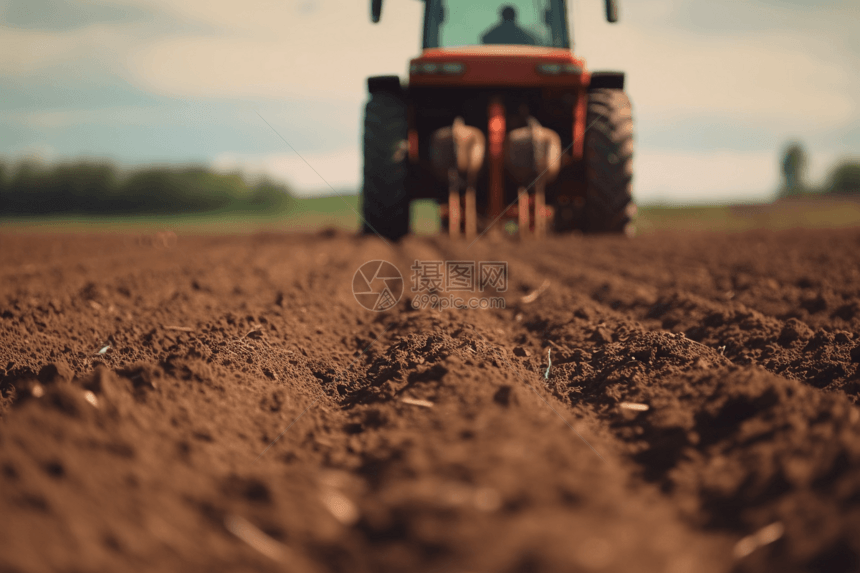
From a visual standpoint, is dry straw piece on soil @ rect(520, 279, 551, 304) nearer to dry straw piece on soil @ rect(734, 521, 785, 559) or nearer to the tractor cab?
dry straw piece on soil @ rect(734, 521, 785, 559)

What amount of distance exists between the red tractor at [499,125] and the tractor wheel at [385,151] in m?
0.01

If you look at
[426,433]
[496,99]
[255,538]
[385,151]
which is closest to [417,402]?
[426,433]

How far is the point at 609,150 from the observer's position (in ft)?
23.8

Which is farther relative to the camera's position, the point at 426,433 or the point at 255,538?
the point at 426,433

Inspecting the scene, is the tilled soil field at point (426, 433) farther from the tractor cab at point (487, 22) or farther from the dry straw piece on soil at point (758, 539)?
the tractor cab at point (487, 22)

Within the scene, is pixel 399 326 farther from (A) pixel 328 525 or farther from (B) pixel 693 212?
(B) pixel 693 212

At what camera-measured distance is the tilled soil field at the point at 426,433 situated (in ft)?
4.35

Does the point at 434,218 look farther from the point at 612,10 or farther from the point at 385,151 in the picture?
the point at 612,10

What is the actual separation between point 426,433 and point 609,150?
594 cm

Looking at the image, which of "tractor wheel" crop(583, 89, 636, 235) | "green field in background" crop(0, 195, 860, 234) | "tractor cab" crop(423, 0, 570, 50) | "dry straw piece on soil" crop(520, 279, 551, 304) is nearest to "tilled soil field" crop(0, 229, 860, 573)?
"dry straw piece on soil" crop(520, 279, 551, 304)

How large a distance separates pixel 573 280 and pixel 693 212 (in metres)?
25.1

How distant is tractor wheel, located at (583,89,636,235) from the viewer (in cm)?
725

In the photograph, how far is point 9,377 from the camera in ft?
9.35

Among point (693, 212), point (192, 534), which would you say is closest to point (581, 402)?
point (192, 534)
